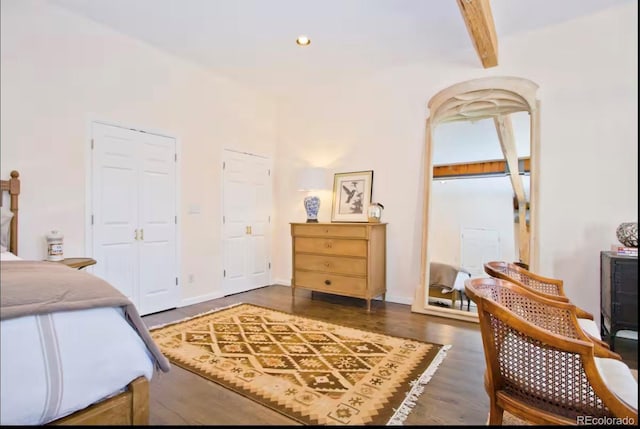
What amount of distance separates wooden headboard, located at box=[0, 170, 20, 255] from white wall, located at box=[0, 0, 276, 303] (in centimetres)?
6

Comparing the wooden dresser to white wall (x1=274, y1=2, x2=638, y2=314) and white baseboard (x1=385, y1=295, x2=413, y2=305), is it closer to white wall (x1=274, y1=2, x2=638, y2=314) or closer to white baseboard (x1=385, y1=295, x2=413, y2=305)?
white baseboard (x1=385, y1=295, x2=413, y2=305)

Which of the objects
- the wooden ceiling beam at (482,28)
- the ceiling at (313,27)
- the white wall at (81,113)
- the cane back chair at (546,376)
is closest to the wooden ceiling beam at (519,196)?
the wooden ceiling beam at (482,28)

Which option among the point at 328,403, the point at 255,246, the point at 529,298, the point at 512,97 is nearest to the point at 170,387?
the point at 328,403

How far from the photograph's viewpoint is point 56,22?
9.28 feet

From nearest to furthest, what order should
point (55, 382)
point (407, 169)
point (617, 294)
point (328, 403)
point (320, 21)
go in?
point (55, 382), point (328, 403), point (617, 294), point (320, 21), point (407, 169)

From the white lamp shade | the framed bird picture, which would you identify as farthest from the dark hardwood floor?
the white lamp shade

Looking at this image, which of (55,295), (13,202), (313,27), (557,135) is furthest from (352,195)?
(55,295)

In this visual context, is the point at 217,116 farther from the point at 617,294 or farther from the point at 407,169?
the point at 617,294

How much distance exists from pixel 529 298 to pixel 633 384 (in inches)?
18.4

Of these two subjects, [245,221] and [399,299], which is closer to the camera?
[399,299]

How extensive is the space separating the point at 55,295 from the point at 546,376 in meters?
1.78

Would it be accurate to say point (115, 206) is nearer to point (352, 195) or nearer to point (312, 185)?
point (312, 185)

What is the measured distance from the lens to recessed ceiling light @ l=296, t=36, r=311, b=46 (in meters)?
3.35

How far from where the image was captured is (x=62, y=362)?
46.1 inches
